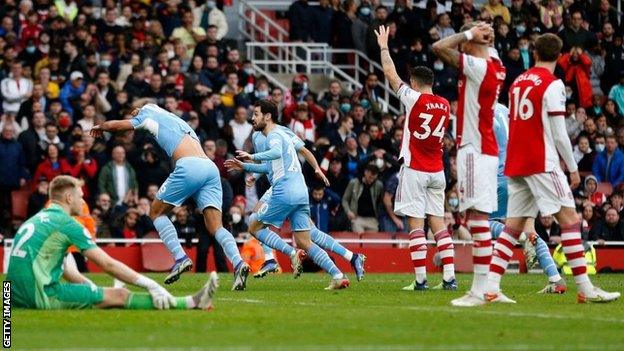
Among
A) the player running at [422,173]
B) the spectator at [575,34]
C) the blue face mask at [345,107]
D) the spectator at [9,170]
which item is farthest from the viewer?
the spectator at [575,34]

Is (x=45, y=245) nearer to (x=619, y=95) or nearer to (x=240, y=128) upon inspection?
(x=240, y=128)

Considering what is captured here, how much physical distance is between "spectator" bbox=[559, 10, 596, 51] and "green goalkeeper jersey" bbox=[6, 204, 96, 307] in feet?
74.8

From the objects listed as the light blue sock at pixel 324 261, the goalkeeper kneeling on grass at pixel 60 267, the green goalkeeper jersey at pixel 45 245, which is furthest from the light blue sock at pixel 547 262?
the green goalkeeper jersey at pixel 45 245

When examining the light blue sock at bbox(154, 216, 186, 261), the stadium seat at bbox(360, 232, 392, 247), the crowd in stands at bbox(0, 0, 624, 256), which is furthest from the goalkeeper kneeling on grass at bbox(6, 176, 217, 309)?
the stadium seat at bbox(360, 232, 392, 247)

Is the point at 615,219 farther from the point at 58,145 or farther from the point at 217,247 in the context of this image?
the point at 58,145

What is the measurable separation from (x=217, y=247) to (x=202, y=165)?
28.5ft

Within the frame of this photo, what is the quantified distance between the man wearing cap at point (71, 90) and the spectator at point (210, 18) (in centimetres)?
445

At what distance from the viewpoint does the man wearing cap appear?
29750mm

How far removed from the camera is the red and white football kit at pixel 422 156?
1889cm

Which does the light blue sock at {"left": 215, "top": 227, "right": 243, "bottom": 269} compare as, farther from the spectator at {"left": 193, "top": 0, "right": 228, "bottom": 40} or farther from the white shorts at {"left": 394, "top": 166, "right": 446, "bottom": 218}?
the spectator at {"left": 193, "top": 0, "right": 228, "bottom": 40}

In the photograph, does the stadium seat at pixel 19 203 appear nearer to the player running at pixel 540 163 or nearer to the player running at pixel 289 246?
the player running at pixel 289 246

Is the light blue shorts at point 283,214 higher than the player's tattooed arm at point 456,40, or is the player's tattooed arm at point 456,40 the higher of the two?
the player's tattooed arm at point 456,40

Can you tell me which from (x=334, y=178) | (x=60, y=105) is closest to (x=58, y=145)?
(x=60, y=105)
